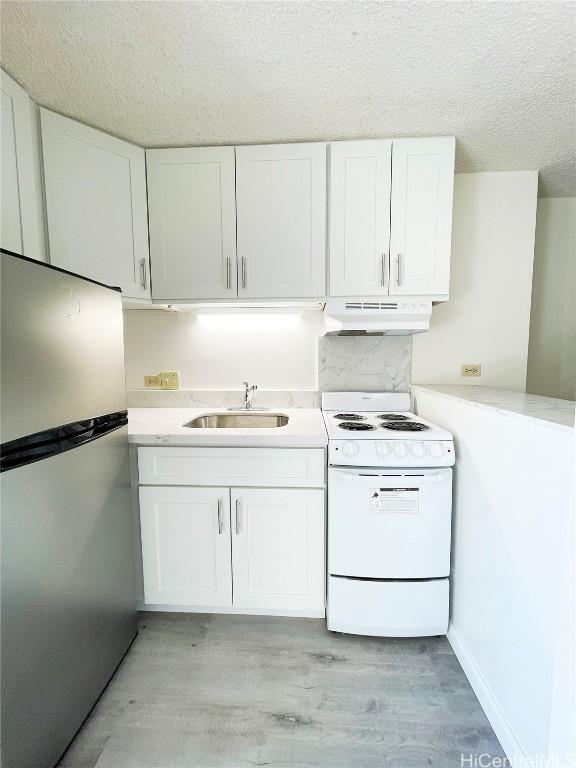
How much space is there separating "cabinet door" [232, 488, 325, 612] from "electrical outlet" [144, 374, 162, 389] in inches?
40.6

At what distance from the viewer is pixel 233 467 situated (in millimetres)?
1559

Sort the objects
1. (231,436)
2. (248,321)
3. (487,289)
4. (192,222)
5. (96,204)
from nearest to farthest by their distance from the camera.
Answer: (231,436) → (96,204) → (192,222) → (487,289) → (248,321)

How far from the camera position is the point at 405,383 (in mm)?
2141

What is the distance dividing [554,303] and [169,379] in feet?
8.72

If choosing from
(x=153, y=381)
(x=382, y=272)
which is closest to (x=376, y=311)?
(x=382, y=272)

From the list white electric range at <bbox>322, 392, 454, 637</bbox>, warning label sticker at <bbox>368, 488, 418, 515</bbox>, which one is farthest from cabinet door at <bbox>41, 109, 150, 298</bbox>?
warning label sticker at <bbox>368, 488, 418, 515</bbox>

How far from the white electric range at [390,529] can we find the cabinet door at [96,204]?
1404 millimetres

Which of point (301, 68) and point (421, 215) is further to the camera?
point (421, 215)

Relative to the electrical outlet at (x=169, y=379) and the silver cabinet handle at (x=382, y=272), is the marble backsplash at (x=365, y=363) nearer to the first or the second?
the silver cabinet handle at (x=382, y=272)

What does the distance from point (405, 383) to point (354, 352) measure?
1.27ft

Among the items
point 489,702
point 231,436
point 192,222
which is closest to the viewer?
point 489,702

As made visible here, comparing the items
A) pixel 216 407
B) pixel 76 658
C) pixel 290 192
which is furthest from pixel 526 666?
pixel 290 192

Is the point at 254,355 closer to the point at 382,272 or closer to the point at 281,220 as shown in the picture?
the point at 281,220

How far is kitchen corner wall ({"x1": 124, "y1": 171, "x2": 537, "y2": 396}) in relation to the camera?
2021mm
